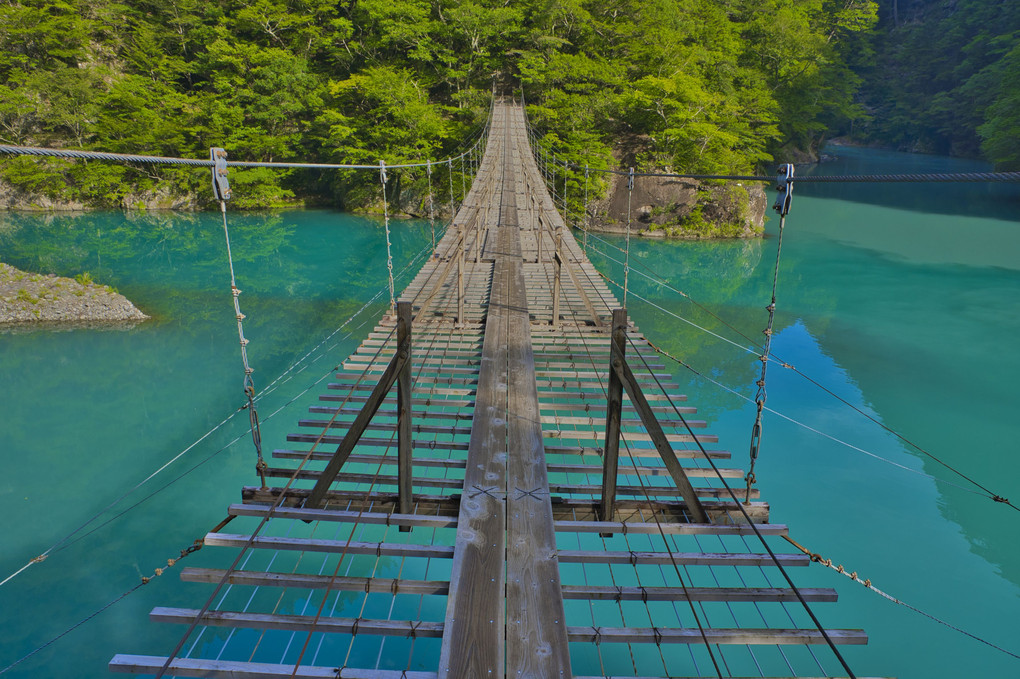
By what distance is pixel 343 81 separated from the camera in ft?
53.3

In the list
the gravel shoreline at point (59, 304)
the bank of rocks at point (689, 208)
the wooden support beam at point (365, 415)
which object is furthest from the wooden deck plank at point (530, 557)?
the bank of rocks at point (689, 208)

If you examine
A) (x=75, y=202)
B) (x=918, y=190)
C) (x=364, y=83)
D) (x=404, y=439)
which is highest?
(x=364, y=83)

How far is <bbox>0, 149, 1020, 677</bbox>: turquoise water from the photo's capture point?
385cm

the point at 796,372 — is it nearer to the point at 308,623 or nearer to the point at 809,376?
the point at 809,376

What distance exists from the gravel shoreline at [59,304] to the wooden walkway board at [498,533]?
18.0ft

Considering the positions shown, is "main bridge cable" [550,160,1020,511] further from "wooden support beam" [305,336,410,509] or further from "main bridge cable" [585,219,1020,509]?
"wooden support beam" [305,336,410,509]

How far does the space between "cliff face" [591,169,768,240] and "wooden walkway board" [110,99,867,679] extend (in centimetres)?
906

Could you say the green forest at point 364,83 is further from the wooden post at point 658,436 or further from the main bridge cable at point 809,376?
the wooden post at point 658,436

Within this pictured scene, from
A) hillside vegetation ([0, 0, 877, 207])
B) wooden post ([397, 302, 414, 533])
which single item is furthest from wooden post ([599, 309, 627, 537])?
hillside vegetation ([0, 0, 877, 207])

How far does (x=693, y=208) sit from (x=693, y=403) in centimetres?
849

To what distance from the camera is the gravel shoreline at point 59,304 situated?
821cm

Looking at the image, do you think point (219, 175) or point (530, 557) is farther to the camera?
point (219, 175)

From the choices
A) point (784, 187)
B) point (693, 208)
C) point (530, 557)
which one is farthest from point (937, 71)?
point (530, 557)

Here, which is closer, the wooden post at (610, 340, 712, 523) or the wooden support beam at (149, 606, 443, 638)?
the wooden support beam at (149, 606, 443, 638)
